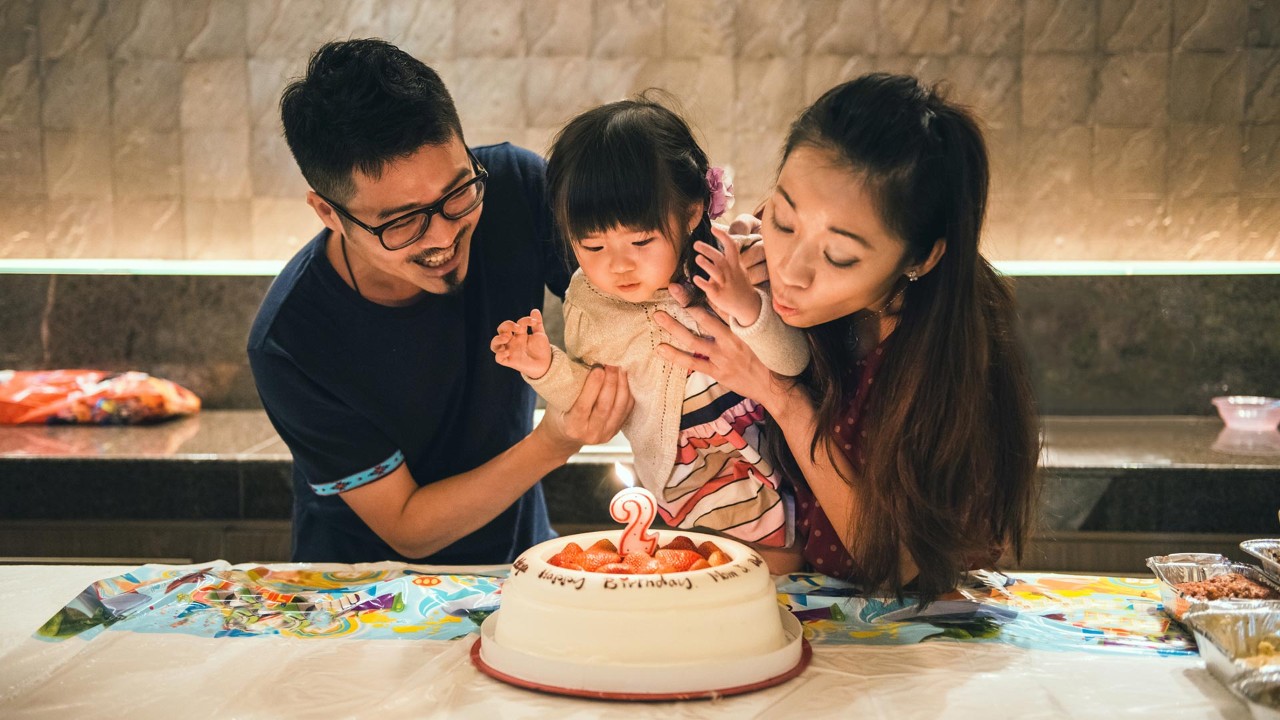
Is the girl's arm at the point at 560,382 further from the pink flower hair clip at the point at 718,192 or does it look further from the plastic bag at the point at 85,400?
the plastic bag at the point at 85,400

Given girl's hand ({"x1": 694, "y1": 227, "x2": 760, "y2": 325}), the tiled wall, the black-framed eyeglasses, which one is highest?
→ the tiled wall

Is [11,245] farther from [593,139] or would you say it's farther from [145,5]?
[593,139]

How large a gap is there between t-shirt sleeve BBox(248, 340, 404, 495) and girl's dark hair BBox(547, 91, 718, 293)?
0.58 metres

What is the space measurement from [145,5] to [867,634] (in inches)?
137

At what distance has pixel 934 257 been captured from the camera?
1.63m

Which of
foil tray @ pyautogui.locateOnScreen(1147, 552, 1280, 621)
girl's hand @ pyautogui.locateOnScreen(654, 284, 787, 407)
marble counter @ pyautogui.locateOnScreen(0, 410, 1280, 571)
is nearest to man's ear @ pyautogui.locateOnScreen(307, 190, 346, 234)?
girl's hand @ pyautogui.locateOnScreen(654, 284, 787, 407)

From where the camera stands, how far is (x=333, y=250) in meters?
2.19

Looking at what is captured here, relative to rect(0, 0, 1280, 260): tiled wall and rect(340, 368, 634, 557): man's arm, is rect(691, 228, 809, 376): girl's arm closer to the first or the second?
rect(340, 368, 634, 557): man's arm

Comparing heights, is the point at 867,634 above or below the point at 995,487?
below

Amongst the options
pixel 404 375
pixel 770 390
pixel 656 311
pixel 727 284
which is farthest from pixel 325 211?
pixel 770 390

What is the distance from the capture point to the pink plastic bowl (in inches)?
133

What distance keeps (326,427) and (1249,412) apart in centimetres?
289

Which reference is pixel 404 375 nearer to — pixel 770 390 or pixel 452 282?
pixel 452 282

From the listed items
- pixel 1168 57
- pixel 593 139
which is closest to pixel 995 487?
pixel 593 139
